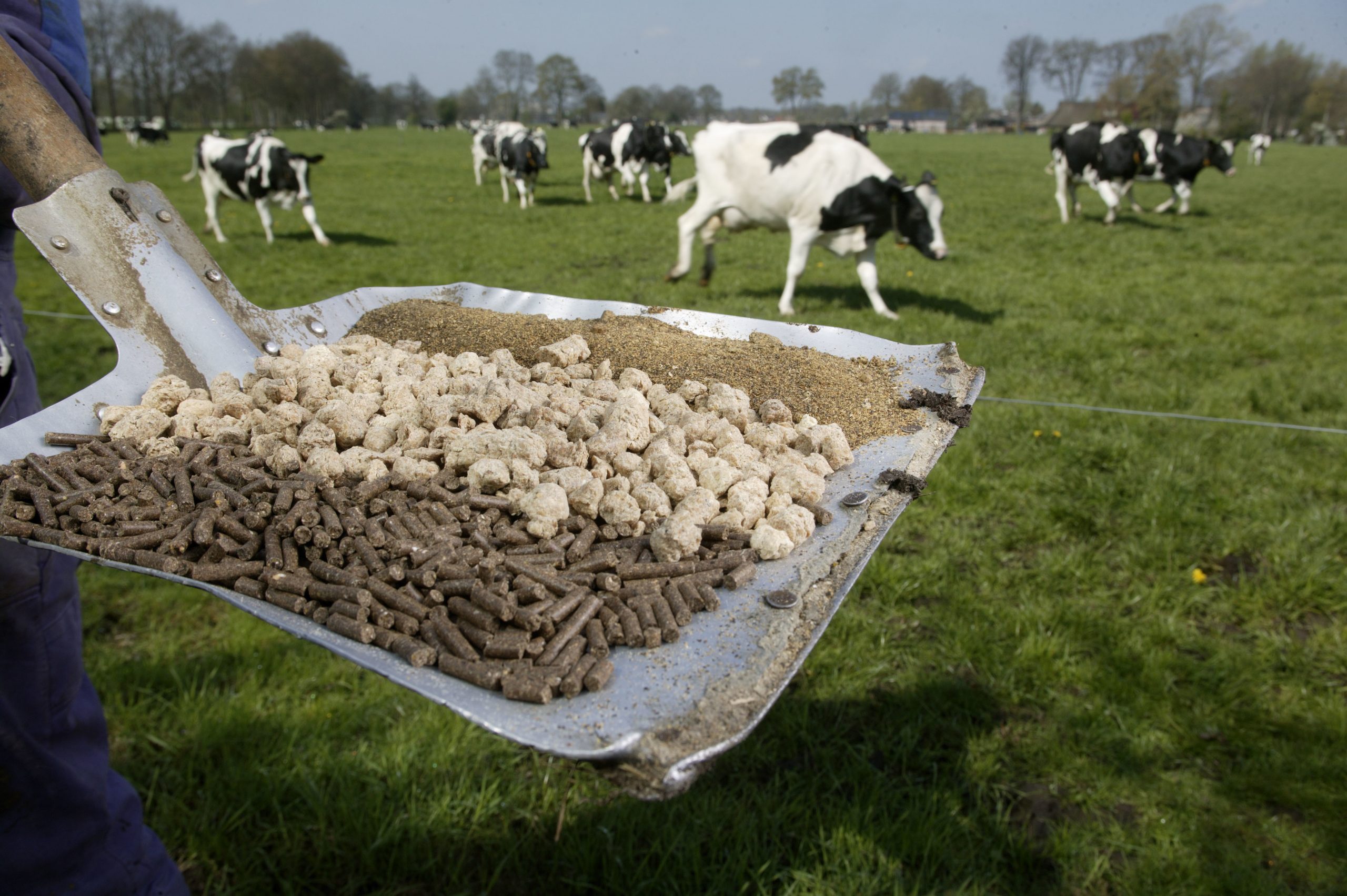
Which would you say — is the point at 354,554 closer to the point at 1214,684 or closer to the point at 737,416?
the point at 737,416

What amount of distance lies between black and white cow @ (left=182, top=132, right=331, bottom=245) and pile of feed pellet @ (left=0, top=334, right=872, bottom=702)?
12468 millimetres

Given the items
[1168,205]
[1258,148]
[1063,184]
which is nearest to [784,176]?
[1063,184]

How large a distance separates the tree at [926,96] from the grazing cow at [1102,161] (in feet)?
160

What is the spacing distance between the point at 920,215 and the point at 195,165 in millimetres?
21174

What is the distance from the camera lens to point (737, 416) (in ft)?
6.95

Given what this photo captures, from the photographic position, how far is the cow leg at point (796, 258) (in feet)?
26.0

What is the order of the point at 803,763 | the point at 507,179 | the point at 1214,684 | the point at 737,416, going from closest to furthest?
the point at 737,416 < the point at 803,763 < the point at 1214,684 < the point at 507,179

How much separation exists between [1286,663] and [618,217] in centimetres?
1429

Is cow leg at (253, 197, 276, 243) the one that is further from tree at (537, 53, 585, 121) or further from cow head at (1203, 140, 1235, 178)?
tree at (537, 53, 585, 121)

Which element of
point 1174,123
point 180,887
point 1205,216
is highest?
point 1174,123

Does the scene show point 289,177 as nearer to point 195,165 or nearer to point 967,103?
point 195,165

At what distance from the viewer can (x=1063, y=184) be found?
15305 millimetres

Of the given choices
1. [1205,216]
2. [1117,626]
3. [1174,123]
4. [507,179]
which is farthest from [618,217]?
[1174,123]

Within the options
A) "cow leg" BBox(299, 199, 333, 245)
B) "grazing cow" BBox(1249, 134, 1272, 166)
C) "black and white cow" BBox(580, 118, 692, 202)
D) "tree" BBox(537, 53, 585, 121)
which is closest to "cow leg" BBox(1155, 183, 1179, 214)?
"black and white cow" BBox(580, 118, 692, 202)
